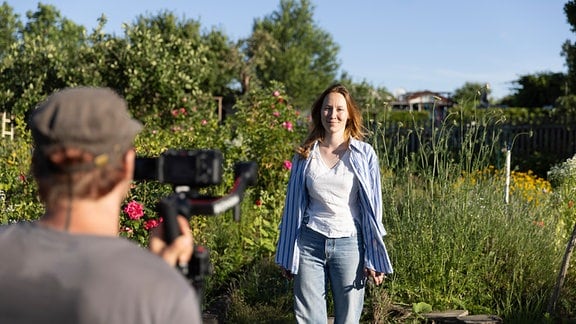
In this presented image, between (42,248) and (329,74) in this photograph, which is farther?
(329,74)

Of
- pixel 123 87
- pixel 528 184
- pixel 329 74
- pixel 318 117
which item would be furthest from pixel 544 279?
pixel 329 74

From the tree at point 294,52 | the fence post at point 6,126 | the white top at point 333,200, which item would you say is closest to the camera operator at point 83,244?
the white top at point 333,200

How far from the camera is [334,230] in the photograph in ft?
14.3

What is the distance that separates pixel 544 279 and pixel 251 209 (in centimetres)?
306

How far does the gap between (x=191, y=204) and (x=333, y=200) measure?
2633 millimetres

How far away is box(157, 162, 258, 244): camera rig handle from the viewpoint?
1734 millimetres

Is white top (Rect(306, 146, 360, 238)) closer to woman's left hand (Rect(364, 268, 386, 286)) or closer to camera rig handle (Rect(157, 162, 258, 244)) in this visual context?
woman's left hand (Rect(364, 268, 386, 286))

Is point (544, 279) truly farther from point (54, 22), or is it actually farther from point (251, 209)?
point (54, 22)

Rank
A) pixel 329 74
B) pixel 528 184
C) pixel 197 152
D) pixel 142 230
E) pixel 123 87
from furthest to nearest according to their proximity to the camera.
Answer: pixel 329 74
pixel 123 87
pixel 528 184
pixel 142 230
pixel 197 152

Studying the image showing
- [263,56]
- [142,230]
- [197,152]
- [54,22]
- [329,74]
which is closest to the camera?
[197,152]

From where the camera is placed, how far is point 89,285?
4.90 ft

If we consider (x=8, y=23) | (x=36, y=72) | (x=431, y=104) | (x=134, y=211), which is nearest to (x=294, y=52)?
(x=431, y=104)

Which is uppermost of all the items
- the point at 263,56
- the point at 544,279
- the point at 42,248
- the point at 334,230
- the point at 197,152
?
the point at 263,56

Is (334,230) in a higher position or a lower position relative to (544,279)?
higher
